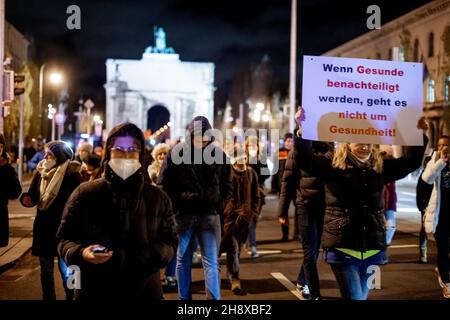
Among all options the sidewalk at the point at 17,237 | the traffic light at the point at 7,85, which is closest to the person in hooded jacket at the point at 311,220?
the sidewalk at the point at 17,237

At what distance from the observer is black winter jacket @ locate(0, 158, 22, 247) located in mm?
7250

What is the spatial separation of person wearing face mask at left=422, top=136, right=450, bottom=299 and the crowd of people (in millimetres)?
13

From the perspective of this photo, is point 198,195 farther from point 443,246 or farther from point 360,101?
point 443,246

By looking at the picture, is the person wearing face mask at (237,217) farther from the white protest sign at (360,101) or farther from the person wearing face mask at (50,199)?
the white protest sign at (360,101)

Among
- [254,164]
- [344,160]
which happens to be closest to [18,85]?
[254,164]

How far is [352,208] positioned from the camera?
528 cm

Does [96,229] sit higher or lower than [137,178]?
lower

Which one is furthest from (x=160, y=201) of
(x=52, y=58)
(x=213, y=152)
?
(x=52, y=58)

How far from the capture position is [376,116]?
206 inches

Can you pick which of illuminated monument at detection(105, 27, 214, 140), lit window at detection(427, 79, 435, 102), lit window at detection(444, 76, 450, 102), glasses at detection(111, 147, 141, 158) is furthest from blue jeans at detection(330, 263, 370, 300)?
illuminated monument at detection(105, 27, 214, 140)

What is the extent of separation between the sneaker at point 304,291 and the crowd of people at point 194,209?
0.05ft

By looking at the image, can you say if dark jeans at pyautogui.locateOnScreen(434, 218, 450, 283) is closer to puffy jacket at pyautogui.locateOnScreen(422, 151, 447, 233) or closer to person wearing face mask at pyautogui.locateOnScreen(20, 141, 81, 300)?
puffy jacket at pyautogui.locateOnScreen(422, 151, 447, 233)
